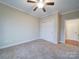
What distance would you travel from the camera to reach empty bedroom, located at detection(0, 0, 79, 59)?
3.71 m

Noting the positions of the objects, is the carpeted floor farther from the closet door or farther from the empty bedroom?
the closet door

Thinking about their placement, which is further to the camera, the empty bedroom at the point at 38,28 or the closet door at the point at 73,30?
the closet door at the point at 73,30

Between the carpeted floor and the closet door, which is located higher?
the closet door

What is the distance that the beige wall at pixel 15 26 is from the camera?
4.56 metres

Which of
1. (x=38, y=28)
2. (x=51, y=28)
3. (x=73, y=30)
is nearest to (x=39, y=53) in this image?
(x=51, y=28)

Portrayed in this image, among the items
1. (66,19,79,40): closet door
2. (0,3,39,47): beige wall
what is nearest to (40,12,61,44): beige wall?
(0,3,39,47): beige wall

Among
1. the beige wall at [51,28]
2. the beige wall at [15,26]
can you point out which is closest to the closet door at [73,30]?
the beige wall at [51,28]

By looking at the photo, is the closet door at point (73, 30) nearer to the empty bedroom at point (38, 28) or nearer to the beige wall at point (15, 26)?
the empty bedroom at point (38, 28)

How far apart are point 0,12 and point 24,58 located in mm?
3170

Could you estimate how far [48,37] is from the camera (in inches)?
260

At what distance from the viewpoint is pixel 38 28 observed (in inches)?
300

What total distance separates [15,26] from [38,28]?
2.84m

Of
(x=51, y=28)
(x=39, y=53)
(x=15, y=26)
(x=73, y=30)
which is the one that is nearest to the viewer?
(x=39, y=53)

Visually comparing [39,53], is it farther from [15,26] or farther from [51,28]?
[51,28]
